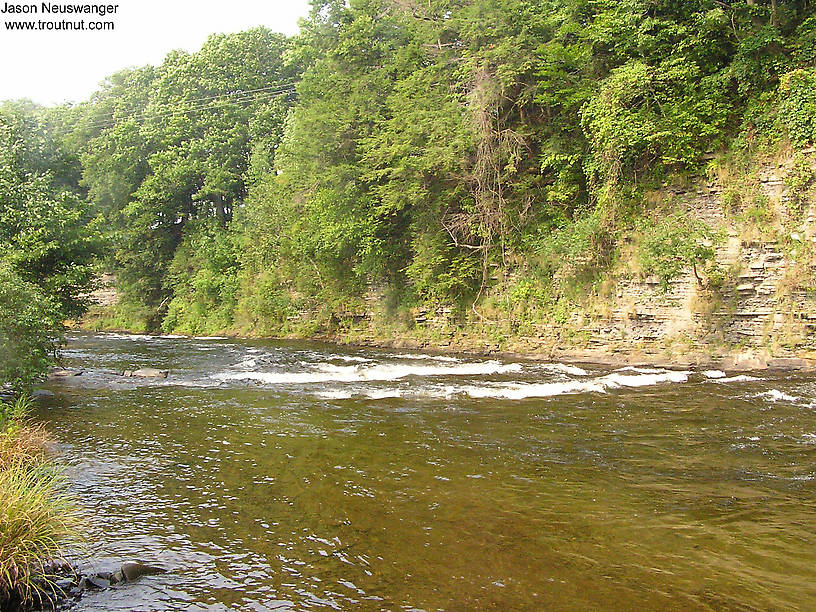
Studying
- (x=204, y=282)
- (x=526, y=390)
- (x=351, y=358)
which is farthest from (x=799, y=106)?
(x=204, y=282)

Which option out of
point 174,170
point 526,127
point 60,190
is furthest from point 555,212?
point 174,170

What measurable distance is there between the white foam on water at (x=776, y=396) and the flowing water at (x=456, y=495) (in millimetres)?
79

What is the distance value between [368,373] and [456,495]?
29.5 feet

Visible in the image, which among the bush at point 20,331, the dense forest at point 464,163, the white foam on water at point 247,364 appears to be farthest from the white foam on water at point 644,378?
the bush at point 20,331

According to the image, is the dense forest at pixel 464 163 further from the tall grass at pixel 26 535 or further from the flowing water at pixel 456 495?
the tall grass at pixel 26 535

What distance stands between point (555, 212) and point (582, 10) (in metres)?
6.17

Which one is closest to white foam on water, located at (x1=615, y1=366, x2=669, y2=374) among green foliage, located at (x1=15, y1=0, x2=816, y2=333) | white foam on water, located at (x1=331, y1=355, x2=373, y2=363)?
green foliage, located at (x1=15, y1=0, x2=816, y2=333)

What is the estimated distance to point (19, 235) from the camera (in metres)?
14.3

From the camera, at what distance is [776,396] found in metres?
11.1

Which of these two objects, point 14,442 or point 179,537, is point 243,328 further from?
point 179,537

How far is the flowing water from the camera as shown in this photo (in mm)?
4762

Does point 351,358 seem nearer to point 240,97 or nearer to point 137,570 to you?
point 137,570

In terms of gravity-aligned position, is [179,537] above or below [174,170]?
below

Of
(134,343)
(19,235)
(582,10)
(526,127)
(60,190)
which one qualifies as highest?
(582,10)
